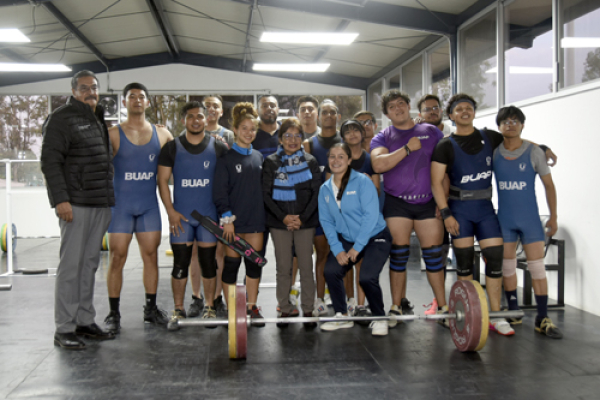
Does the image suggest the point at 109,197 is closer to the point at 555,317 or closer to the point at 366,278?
the point at 366,278

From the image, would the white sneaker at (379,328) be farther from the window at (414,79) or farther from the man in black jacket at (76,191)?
the window at (414,79)

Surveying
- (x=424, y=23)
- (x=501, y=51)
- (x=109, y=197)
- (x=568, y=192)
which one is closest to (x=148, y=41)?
(x=424, y=23)

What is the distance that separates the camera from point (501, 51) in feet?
16.6

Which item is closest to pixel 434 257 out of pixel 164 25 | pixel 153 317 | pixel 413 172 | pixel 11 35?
pixel 413 172

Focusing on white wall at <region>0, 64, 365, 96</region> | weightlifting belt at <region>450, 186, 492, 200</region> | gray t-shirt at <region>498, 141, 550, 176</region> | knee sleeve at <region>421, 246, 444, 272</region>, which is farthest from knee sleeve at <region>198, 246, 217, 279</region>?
white wall at <region>0, 64, 365, 96</region>

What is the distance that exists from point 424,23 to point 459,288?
4.81 meters

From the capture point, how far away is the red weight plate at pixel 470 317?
7.95 ft

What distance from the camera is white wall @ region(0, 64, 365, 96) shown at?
10.7m

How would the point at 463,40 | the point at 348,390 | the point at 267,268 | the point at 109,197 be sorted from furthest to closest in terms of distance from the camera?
the point at 463,40
the point at 267,268
the point at 109,197
the point at 348,390

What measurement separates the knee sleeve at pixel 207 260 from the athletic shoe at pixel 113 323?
0.61 metres

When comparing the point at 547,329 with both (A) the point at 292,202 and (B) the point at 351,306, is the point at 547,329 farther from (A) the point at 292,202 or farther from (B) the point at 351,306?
(A) the point at 292,202

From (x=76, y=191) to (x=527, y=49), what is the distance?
4.14m

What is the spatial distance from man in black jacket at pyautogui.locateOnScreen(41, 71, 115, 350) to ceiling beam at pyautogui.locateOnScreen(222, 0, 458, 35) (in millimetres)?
4345

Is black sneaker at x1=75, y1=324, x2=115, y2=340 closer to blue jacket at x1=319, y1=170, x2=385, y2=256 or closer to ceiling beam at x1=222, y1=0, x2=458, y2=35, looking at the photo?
blue jacket at x1=319, y1=170, x2=385, y2=256
